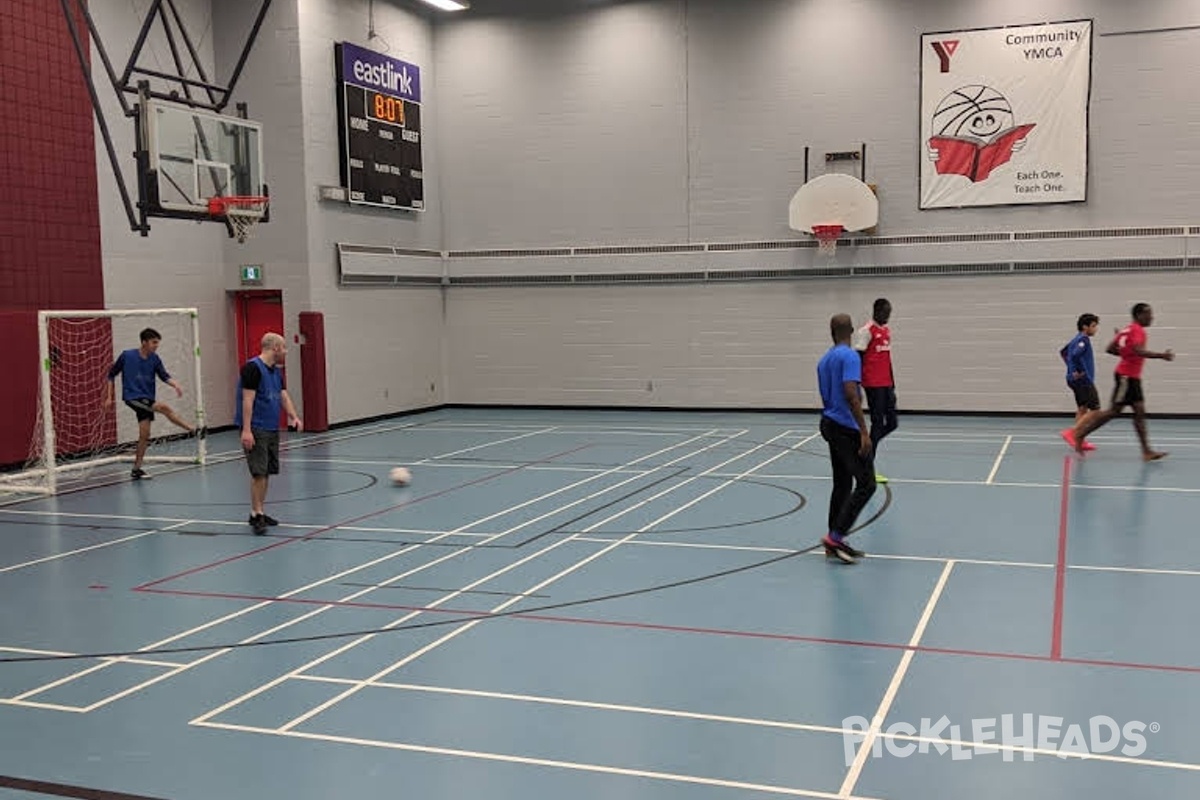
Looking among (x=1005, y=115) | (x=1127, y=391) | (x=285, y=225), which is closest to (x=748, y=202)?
(x=1005, y=115)

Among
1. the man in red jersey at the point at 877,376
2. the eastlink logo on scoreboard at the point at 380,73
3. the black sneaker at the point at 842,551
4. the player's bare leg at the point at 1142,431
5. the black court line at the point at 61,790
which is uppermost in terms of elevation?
the eastlink logo on scoreboard at the point at 380,73

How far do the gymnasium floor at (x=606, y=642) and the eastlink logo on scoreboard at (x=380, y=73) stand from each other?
10.7 m

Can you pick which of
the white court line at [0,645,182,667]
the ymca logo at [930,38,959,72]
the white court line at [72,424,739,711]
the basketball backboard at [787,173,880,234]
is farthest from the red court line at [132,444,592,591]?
the ymca logo at [930,38,959,72]

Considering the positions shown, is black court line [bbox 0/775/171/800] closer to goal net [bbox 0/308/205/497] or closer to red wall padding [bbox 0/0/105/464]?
goal net [bbox 0/308/205/497]

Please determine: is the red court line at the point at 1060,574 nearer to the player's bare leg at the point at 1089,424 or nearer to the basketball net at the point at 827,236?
the player's bare leg at the point at 1089,424

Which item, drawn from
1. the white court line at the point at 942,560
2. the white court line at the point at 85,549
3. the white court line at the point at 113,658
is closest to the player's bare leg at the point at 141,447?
the white court line at the point at 85,549

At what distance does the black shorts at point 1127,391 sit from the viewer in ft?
46.2

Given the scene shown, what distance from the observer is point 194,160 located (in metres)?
14.8

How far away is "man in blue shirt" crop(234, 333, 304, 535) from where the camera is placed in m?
10.7

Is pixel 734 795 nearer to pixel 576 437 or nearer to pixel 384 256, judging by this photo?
pixel 576 437

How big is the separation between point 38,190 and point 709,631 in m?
14.0

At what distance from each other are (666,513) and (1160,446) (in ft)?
29.7

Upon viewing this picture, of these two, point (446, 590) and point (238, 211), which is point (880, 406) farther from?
point (238, 211)

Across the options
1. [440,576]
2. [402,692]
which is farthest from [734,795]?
[440,576]
